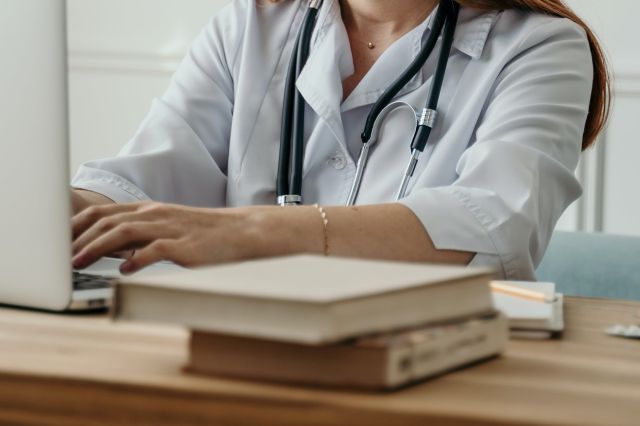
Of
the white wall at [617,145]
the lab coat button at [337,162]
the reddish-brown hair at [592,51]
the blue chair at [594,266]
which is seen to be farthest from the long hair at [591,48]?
the white wall at [617,145]

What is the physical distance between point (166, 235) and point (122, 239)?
0.13ft

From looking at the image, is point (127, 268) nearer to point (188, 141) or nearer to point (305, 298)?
point (305, 298)

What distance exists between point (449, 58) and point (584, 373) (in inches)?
34.8

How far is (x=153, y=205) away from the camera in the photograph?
1.00m

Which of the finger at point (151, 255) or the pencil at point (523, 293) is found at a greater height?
the finger at point (151, 255)

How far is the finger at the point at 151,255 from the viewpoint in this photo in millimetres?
908

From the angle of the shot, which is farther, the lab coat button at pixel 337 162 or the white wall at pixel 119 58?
the white wall at pixel 119 58

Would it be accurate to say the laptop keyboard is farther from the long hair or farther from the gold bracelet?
the long hair

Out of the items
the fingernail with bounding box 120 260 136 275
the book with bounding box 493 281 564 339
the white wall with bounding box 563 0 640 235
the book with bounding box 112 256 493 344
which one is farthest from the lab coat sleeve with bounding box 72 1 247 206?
the white wall with bounding box 563 0 640 235

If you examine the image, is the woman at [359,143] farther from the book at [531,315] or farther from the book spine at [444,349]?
the book spine at [444,349]

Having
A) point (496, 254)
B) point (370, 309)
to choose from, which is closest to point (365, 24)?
point (496, 254)

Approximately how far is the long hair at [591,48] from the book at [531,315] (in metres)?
0.71

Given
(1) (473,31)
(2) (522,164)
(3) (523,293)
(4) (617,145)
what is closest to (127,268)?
(3) (523,293)

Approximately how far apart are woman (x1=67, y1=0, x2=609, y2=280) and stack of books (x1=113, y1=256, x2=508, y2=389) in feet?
1.15
